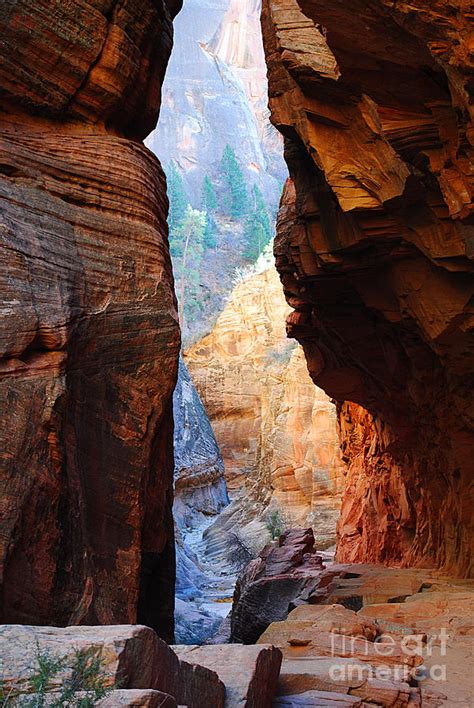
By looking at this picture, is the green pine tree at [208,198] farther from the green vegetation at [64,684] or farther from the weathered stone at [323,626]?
the green vegetation at [64,684]

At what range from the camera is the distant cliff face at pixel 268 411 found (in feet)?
117

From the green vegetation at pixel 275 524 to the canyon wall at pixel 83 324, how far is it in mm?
21673

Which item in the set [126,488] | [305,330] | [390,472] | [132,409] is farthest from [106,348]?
[390,472]

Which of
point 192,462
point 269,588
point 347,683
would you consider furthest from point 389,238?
point 192,462

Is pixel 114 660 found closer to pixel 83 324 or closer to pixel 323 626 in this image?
pixel 83 324

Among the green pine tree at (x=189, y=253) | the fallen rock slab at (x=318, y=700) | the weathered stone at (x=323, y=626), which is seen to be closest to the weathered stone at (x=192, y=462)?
the green pine tree at (x=189, y=253)

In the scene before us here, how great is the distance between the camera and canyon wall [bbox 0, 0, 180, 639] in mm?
7996

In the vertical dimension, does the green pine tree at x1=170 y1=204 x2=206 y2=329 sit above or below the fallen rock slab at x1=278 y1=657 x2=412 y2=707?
above

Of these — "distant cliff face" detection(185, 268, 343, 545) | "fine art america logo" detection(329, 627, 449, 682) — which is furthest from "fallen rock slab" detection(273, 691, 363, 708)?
"distant cliff face" detection(185, 268, 343, 545)

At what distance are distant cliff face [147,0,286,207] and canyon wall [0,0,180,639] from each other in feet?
206

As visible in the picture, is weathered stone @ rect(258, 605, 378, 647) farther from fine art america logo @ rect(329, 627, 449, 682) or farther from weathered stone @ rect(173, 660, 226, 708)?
weathered stone @ rect(173, 660, 226, 708)

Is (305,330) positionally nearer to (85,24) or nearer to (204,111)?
(85,24)

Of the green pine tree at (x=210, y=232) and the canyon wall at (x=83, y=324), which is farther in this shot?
the green pine tree at (x=210, y=232)

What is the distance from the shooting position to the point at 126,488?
9.39 meters
